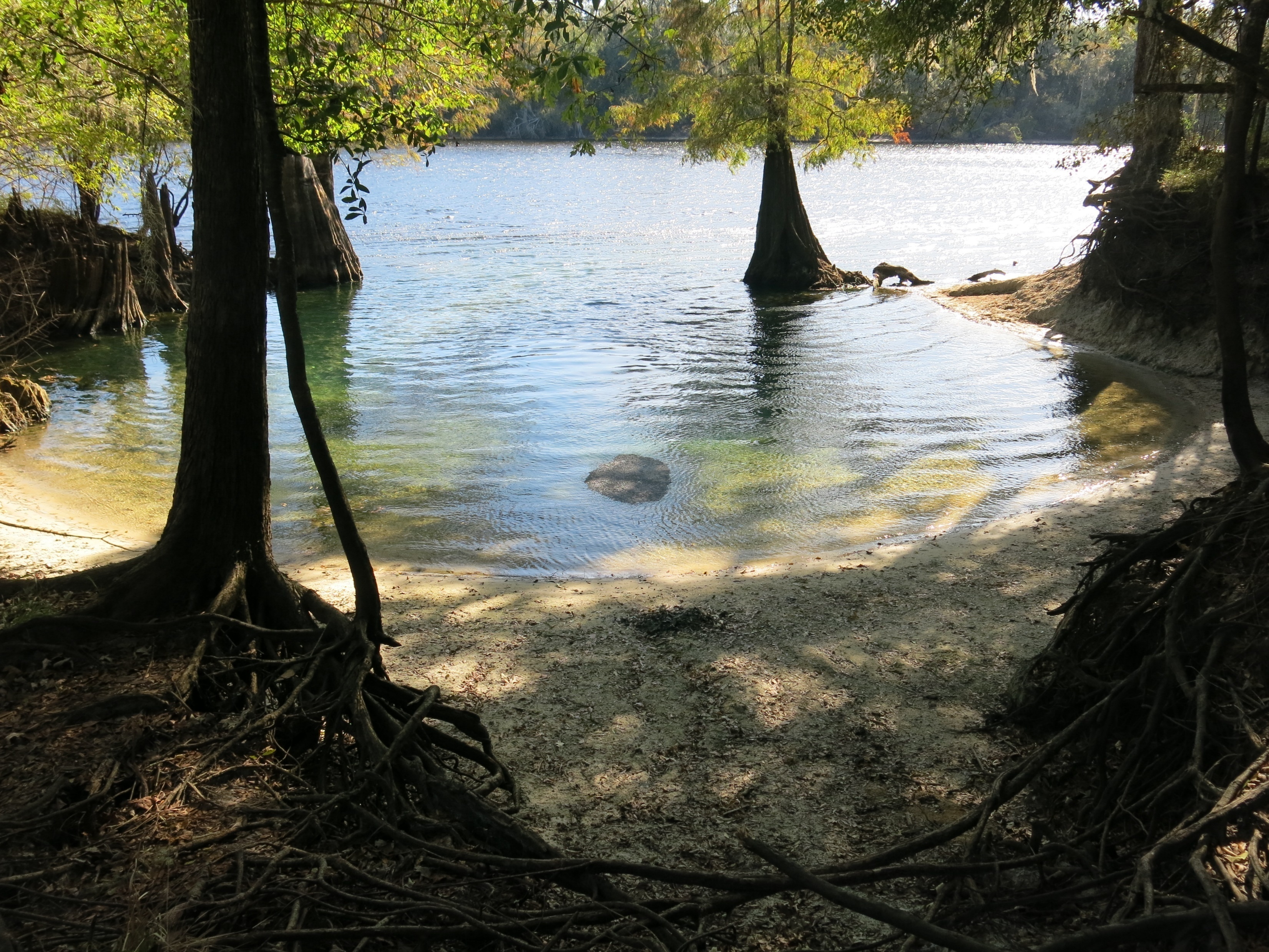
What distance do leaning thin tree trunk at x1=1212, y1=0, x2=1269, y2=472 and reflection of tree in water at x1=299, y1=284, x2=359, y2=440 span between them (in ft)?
32.1

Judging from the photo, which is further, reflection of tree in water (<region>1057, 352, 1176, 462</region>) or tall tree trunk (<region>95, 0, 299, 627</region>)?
reflection of tree in water (<region>1057, 352, 1176, 462</region>)

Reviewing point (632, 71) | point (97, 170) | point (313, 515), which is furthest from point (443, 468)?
point (97, 170)

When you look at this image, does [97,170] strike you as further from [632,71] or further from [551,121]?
[551,121]

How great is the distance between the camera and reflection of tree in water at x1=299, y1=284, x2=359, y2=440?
15.9 meters

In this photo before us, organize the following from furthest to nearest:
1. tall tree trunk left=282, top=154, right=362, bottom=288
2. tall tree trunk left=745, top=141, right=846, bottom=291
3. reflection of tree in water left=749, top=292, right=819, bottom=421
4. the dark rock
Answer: tall tree trunk left=282, top=154, right=362, bottom=288 → tall tree trunk left=745, top=141, right=846, bottom=291 → reflection of tree in water left=749, top=292, right=819, bottom=421 → the dark rock

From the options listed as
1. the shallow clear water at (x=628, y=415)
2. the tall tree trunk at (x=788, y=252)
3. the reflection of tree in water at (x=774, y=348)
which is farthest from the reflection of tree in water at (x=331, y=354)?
the tall tree trunk at (x=788, y=252)

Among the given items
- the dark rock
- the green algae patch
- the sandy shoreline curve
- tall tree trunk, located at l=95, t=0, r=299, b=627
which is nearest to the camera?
the sandy shoreline curve

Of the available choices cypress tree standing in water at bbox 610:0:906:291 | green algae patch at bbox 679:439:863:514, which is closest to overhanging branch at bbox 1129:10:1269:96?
green algae patch at bbox 679:439:863:514

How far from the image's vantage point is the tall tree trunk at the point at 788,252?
29.1 meters

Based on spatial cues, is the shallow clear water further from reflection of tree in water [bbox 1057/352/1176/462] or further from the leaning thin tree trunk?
the leaning thin tree trunk

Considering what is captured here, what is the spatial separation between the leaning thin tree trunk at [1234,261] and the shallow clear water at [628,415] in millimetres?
3882

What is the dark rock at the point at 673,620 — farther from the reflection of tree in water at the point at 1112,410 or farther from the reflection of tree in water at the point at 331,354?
the reflection of tree in water at the point at 1112,410

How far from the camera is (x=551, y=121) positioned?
109312mm

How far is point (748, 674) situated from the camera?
20.7 feet
